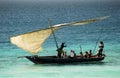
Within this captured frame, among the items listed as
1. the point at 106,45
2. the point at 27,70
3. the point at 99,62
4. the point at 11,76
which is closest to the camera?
the point at 11,76

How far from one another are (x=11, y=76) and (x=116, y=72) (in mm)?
6964

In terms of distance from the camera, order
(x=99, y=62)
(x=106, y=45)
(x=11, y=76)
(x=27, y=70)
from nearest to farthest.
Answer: (x=11, y=76), (x=27, y=70), (x=99, y=62), (x=106, y=45)

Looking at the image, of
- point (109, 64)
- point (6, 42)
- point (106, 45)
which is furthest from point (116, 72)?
point (6, 42)

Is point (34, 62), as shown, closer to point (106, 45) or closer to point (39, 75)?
point (39, 75)

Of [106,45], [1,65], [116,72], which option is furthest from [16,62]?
[106,45]

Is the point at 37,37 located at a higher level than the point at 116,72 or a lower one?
higher

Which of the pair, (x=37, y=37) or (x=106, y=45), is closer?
(x=37, y=37)

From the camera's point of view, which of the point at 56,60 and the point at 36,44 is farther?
the point at 36,44

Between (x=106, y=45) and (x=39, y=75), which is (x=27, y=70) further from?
(x=106, y=45)

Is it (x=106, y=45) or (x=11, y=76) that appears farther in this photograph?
(x=106, y=45)

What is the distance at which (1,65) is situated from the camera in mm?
37500

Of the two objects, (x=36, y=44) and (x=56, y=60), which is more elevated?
(x=36, y=44)

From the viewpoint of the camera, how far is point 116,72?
33.7 meters

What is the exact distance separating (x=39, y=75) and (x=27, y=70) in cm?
201
